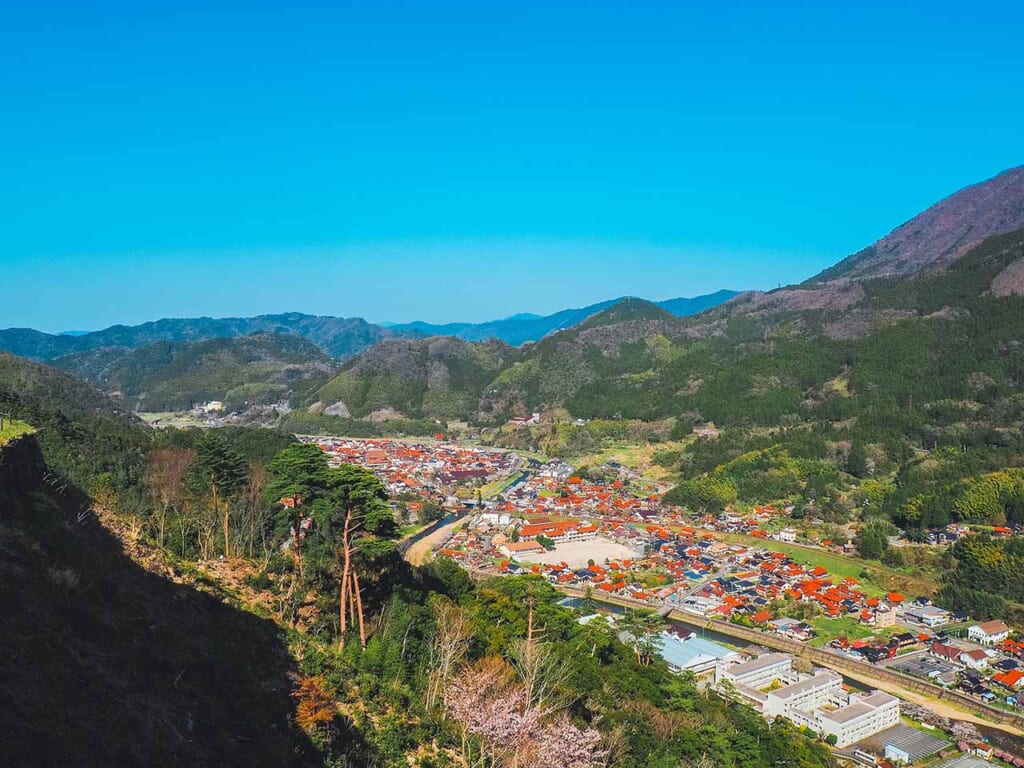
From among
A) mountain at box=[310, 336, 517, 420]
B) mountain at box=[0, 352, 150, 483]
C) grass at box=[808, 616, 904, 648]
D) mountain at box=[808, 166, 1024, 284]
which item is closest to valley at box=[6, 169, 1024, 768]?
grass at box=[808, 616, 904, 648]

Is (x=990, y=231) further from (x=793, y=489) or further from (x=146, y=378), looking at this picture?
(x=146, y=378)

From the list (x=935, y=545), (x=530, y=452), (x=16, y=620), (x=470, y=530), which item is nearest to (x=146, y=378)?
(x=530, y=452)

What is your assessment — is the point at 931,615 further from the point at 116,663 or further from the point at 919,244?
the point at 919,244

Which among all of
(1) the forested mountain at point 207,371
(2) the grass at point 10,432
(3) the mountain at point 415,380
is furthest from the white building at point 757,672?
(1) the forested mountain at point 207,371

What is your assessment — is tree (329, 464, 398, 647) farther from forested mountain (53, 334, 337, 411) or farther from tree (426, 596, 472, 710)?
forested mountain (53, 334, 337, 411)

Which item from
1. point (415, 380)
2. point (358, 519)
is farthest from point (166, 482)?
point (415, 380)

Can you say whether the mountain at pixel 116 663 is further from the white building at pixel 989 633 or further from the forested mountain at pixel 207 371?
the forested mountain at pixel 207 371
